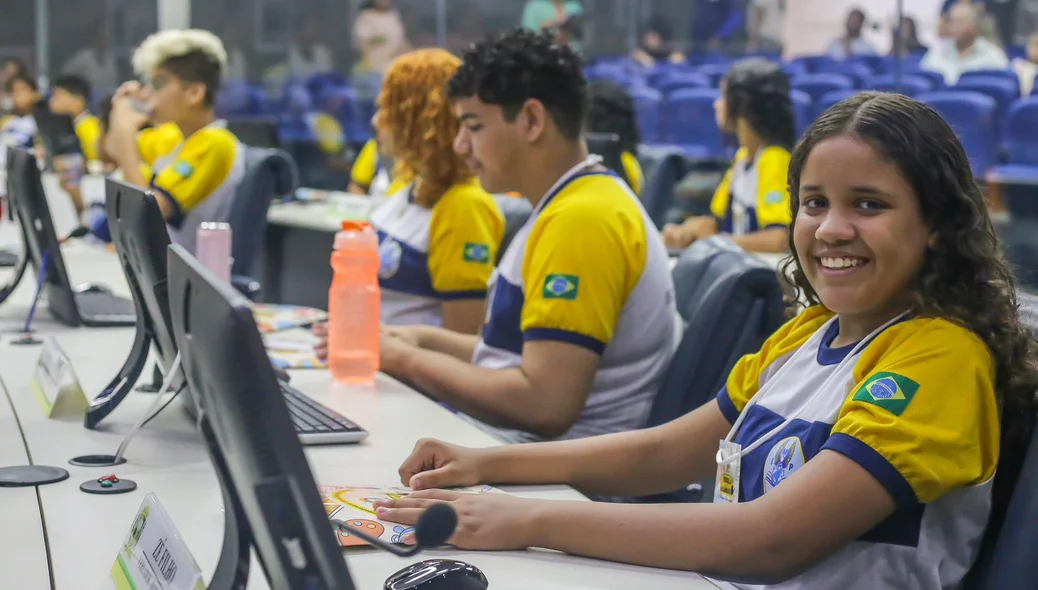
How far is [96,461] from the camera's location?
1507 mm

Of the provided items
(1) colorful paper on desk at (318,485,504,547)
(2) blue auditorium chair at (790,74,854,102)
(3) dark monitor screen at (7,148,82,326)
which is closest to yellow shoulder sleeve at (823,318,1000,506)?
(1) colorful paper on desk at (318,485,504,547)

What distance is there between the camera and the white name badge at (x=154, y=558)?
0.95 metres

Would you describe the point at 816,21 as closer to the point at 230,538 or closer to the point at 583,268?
the point at 583,268

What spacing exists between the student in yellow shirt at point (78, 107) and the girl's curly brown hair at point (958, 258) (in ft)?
20.4

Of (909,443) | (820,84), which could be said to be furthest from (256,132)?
(909,443)

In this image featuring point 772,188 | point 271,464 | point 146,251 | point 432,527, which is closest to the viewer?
point 271,464

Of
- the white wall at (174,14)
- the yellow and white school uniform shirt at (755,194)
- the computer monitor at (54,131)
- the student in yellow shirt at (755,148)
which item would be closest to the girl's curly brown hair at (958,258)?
the yellow and white school uniform shirt at (755,194)

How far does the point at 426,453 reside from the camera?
1.42 m

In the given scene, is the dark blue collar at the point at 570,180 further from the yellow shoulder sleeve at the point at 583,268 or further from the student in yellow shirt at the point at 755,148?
the student in yellow shirt at the point at 755,148

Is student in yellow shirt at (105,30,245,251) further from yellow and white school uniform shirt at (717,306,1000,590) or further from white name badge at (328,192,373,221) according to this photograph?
yellow and white school uniform shirt at (717,306,1000,590)

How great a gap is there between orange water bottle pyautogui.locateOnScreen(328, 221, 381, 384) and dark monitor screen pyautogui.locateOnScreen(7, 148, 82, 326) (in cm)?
61

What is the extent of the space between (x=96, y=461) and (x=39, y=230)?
942 mm

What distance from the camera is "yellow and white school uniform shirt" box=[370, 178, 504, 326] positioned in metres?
2.53

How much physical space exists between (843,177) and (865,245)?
0.07 m
